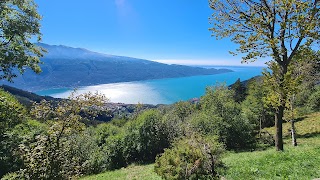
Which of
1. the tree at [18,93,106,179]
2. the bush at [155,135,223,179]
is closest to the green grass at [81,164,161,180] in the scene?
the bush at [155,135,223,179]

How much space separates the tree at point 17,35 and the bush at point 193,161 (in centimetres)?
930

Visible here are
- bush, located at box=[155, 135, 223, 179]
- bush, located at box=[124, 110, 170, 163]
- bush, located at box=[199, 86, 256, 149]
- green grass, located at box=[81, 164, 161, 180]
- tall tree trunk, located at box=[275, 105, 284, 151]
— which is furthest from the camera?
bush, located at box=[124, 110, 170, 163]

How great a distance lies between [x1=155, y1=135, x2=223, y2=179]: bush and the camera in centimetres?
1305

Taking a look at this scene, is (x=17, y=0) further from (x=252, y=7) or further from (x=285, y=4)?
(x=285, y=4)

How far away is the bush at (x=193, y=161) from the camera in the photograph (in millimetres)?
13047

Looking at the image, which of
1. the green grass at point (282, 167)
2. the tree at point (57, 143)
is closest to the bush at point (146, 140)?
the green grass at point (282, 167)

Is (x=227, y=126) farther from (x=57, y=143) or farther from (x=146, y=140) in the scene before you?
(x=57, y=143)

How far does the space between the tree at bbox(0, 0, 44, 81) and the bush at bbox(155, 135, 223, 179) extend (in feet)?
30.5

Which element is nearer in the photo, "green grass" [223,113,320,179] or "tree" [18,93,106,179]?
"tree" [18,93,106,179]

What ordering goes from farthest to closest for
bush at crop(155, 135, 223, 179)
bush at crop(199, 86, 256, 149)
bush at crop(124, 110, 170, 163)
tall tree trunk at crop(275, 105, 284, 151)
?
bush at crop(124, 110, 170, 163) → bush at crop(199, 86, 256, 149) → tall tree trunk at crop(275, 105, 284, 151) → bush at crop(155, 135, 223, 179)

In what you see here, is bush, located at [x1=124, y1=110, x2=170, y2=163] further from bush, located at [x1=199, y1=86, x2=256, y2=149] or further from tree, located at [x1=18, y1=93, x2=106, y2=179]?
tree, located at [x1=18, y1=93, x2=106, y2=179]

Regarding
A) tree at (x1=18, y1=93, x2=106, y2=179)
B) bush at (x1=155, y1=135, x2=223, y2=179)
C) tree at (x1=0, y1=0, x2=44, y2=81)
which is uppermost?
tree at (x1=0, y1=0, x2=44, y2=81)

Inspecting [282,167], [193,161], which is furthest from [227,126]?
[282,167]

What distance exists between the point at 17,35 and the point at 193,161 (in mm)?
11383
